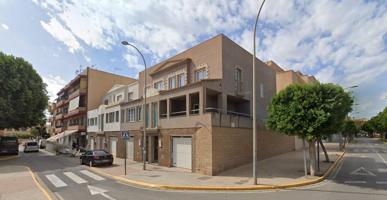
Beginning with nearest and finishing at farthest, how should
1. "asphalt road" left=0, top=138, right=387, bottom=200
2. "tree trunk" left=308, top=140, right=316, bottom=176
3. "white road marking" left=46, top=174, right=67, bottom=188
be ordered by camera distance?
1. "asphalt road" left=0, top=138, right=387, bottom=200
2. "white road marking" left=46, top=174, right=67, bottom=188
3. "tree trunk" left=308, top=140, right=316, bottom=176

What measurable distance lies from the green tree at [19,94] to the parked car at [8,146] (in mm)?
2373

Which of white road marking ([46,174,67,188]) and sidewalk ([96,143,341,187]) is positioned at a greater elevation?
sidewalk ([96,143,341,187])

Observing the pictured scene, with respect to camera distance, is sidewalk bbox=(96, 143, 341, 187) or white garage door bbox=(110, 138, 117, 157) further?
white garage door bbox=(110, 138, 117, 157)

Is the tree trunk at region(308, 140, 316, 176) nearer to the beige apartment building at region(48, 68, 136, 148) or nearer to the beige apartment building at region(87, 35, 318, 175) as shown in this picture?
the beige apartment building at region(87, 35, 318, 175)

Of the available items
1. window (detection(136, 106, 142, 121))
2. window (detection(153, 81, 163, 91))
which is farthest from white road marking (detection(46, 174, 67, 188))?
window (detection(153, 81, 163, 91))

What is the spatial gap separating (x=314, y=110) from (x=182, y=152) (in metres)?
9.26

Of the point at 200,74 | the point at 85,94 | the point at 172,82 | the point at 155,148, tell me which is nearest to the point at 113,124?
the point at 155,148

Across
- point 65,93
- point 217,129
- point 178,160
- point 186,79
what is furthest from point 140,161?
point 65,93

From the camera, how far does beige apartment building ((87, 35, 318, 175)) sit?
18156 mm

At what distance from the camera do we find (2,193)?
12.7 m

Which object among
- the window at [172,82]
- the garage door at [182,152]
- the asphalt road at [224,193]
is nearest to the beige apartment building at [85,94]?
the window at [172,82]

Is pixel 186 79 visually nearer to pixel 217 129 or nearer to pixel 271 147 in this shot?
pixel 217 129

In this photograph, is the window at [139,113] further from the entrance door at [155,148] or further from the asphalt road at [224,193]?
the asphalt road at [224,193]

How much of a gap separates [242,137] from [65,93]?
4449cm
